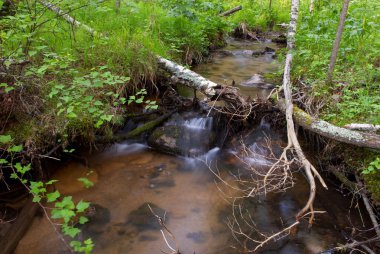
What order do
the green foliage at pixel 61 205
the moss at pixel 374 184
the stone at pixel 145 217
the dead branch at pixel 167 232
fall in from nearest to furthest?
1. the green foliage at pixel 61 205
2. the dead branch at pixel 167 232
3. the moss at pixel 374 184
4. the stone at pixel 145 217

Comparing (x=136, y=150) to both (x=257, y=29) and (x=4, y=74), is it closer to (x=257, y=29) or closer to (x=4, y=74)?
(x=4, y=74)

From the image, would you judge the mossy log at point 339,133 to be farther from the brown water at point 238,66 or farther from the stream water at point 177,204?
the brown water at point 238,66

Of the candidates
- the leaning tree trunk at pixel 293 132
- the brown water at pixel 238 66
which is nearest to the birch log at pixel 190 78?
the leaning tree trunk at pixel 293 132

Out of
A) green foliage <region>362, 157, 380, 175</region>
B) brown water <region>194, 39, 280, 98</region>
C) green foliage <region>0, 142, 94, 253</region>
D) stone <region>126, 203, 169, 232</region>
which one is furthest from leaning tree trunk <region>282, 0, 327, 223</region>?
green foliage <region>0, 142, 94, 253</region>

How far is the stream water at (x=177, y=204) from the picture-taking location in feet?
11.7

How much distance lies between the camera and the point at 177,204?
167 inches

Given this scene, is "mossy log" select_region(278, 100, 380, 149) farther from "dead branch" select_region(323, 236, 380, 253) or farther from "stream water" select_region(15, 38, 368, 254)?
"dead branch" select_region(323, 236, 380, 253)

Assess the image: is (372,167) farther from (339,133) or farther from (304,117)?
(304,117)

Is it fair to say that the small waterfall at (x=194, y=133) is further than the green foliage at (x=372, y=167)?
Yes

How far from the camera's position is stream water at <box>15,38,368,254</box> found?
3568 millimetres

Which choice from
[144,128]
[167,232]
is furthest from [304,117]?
[144,128]

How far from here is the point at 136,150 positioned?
529cm

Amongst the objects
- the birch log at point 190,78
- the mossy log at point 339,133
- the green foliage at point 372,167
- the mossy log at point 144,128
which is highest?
the birch log at point 190,78

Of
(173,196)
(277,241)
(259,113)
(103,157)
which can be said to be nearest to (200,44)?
(259,113)
